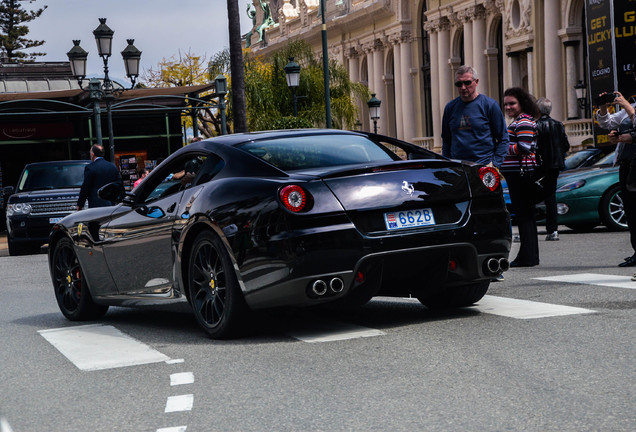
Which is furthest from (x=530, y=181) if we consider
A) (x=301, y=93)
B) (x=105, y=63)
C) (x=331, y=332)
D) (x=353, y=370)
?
(x=301, y=93)

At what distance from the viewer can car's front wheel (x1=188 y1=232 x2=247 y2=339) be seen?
7.11m

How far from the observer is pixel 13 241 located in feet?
71.4

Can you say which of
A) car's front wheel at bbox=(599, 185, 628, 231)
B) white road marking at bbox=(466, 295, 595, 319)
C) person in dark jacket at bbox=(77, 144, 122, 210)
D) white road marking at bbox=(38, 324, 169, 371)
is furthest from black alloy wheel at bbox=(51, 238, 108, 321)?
car's front wheel at bbox=(599, 185, 628, 231)

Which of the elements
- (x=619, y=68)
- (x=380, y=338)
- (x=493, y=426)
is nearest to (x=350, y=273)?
(x=380, y=338)

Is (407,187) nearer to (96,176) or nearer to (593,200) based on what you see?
(96,176)

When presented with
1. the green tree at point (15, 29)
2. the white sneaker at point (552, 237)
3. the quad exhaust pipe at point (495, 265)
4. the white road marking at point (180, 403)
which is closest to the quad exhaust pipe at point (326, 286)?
the quad exhaust pipe at point (495, 265)

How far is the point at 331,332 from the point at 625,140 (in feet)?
14.3

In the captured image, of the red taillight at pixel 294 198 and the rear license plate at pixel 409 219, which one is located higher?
the red taillight at pixel 294 198

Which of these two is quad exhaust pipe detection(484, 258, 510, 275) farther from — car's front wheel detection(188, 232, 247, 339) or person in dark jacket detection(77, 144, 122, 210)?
person in dark jacket detection(77, 144, 122, 210)

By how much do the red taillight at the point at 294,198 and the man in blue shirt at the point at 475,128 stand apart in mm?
4016

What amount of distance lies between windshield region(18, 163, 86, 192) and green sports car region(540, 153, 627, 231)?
9.43 meters

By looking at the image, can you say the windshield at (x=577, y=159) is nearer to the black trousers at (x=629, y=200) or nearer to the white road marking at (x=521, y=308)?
the black trousers at (x=629, y=200)

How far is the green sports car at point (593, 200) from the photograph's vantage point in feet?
57.2

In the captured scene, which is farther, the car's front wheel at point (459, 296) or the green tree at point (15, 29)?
the green tree at point (15, 29)
